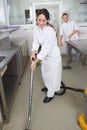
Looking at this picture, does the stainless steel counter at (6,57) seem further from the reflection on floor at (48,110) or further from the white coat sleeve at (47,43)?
the reflection on floor at (48,110)

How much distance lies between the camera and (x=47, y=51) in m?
1.64

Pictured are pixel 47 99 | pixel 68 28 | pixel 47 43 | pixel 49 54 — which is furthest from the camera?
pixel 68 28

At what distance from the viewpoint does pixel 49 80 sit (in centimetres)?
193

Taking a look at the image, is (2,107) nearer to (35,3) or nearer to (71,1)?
(35,3)

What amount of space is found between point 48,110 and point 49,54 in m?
0.76

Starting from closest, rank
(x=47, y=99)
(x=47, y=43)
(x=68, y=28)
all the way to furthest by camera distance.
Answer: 1. (x=47, y=43)
2. (x=47, y=99)
3. (x=68, y=28)

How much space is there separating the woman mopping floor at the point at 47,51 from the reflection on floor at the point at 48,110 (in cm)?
16

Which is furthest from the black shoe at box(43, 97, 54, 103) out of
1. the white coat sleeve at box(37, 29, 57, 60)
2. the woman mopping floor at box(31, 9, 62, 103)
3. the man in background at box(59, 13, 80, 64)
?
the man in background at box(59, 13, 80, 64)

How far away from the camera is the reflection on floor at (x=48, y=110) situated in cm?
158

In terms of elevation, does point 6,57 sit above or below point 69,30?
below

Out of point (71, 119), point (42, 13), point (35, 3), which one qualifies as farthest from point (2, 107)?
point (35, 3)

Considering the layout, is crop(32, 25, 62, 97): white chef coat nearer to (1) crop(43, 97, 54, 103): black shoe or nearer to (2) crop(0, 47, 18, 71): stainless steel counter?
(1) crop(43, 97, 54, 103): black shoe

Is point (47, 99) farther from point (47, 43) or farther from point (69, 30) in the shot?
point (69, 30)

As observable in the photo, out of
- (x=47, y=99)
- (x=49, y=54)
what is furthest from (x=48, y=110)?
(x=49, y=54)
